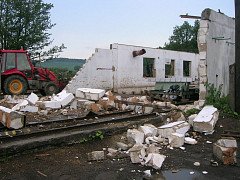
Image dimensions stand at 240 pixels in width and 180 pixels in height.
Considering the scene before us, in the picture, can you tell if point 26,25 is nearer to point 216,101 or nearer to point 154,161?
point 216,101

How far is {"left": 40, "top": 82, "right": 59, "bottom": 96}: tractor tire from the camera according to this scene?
53.0 feet

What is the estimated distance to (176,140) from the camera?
6.45 metres

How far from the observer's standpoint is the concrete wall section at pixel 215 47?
1044 centimetres

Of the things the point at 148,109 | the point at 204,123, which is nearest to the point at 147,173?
the point at 204,123

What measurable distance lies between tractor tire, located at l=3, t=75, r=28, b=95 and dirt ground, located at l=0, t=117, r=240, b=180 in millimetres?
10103

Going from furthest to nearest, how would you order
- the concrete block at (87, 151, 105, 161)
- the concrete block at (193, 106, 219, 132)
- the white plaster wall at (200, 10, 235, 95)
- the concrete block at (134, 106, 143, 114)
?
the concrete block at (134, 106, 143, 114), the white plaster wall at (200, 10, 235, 95), the concrete block at (193, 106, 219, 132), the concrete block at (87, 151, 105, 161)

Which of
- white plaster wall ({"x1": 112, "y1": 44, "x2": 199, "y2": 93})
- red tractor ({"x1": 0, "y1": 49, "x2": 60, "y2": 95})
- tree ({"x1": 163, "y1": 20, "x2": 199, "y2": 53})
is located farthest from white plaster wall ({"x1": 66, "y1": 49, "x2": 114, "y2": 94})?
tree ({"x1": 163, "y1": 20, "x2": 199, "y2": 53})

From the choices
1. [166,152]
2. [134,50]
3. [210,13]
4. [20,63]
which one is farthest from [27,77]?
[166,152]

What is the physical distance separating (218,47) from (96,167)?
8247mm

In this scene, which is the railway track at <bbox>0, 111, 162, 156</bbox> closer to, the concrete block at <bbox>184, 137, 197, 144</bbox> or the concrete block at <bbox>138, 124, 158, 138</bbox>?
the concrete block at <bbox>138, 124, 158, 138</bbox>

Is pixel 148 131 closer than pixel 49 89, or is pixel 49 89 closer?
pixel 148 131

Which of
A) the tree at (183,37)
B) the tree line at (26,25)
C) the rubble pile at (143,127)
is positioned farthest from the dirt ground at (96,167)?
the tree at (183,37)

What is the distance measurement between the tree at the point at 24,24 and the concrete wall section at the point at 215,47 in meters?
19.4

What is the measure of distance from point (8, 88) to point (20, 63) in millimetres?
1450
